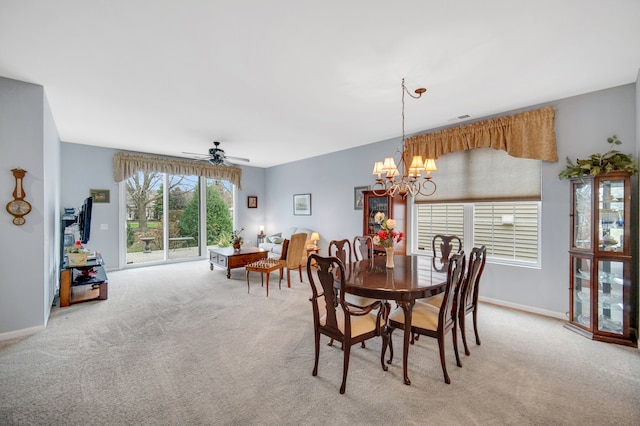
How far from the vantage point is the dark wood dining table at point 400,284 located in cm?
209

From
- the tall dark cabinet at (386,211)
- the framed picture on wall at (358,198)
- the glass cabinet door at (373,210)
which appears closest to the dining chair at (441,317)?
the tall dark cabinet at (386,211)

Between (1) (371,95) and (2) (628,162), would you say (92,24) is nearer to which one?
(1) (371,95)

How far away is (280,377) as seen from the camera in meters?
2.21

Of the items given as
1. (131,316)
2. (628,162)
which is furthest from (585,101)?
(131,316)

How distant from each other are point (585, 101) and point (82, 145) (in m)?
8.38

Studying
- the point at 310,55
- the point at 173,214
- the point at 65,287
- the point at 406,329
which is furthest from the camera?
the point at 173,214

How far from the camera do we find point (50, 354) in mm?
2557

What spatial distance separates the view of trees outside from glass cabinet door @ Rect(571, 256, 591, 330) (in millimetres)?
6448

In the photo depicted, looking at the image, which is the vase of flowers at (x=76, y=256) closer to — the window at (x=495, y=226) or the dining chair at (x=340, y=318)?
the dining chair at (x=340, y=318)

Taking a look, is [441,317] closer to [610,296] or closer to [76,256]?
[610,296]

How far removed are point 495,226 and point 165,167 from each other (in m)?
6.83

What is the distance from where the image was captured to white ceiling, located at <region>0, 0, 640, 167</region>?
6.22 feet

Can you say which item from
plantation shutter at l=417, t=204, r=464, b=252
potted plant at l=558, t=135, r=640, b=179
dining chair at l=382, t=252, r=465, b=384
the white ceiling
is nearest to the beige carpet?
dining chair at l=382, t=252, r=465, b=384

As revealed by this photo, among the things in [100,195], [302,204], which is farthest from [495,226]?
[100,195]
